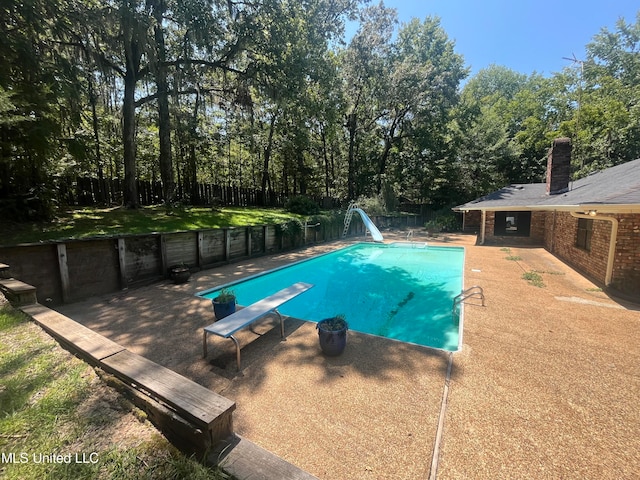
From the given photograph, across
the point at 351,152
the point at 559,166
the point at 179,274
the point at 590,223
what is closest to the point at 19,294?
the point at 179,274

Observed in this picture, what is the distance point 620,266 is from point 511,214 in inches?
601

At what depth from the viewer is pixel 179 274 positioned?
704 cm

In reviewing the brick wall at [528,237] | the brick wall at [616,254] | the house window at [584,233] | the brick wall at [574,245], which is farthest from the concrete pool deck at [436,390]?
the brick wall at [528,237]

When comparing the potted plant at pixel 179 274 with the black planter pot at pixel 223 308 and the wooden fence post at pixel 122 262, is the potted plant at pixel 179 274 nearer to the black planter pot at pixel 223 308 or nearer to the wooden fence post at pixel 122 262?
the wooden fence post at pixel 122 262

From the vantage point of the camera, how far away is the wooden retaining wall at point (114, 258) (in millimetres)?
5215

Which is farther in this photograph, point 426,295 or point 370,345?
point 426,295

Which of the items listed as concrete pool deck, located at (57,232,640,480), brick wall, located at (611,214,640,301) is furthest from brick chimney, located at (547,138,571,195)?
concrete pool deck, located at (57,232,640,480)

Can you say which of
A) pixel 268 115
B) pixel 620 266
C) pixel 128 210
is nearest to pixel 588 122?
pixel 620 266

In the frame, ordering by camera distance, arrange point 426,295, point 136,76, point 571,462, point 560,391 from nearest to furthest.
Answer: point 571,462 < point 560,391 < point 426,295 < point 136,76

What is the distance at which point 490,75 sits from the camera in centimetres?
3706

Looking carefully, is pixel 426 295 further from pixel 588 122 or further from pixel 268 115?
pixel 588 122

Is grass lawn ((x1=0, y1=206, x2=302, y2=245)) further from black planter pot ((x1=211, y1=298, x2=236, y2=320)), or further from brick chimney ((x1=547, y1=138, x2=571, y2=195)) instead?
brick chimney ((x1=547, y1=138, x2=571, y2=195))

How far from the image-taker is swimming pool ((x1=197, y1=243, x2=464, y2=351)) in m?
5.53

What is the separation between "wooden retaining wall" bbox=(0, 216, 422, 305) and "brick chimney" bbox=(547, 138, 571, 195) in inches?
542
